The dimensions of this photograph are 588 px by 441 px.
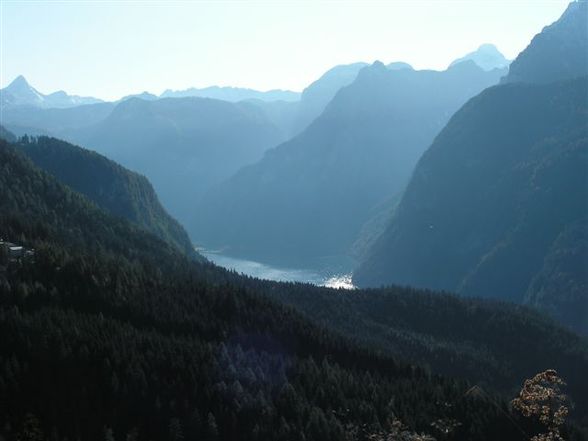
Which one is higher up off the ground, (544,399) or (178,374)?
(544,399)

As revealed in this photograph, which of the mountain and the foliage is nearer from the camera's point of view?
the foliage

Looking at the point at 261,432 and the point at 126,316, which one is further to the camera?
the point at 126,316

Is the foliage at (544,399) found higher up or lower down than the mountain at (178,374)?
higher up

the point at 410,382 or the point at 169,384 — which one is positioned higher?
the point at 169,384

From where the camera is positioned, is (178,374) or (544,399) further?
(178,374)

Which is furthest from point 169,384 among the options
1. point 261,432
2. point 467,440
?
point 467,440

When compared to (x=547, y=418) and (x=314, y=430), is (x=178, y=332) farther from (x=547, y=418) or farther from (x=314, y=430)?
(x=547, y=418)

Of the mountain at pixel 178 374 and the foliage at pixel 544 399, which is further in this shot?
the mountain at pixel 178 374

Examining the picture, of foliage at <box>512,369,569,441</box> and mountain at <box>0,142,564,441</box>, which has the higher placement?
foliage at <box>512,369,569,441</box>
